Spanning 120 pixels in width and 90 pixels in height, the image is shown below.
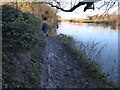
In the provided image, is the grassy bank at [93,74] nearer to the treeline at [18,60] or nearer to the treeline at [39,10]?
the treeline at [18,60]

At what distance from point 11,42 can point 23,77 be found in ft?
7.04

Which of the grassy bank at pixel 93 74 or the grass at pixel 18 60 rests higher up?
the grass at pixel 18 60

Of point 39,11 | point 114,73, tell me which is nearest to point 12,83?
point 114,73

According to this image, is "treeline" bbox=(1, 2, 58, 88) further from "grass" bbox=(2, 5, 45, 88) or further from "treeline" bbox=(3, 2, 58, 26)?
"treeline" bbox=(3, 2, 58, 26)

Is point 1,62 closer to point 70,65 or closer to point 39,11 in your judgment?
point 70,65

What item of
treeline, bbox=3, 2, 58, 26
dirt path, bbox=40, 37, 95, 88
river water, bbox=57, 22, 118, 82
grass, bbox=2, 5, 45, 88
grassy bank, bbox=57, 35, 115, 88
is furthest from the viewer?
treeline, bbox=3, 2, 58, 26

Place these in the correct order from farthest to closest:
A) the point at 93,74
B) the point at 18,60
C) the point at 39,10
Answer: the point at 39,10
the point at 93,74
the point at 18,60

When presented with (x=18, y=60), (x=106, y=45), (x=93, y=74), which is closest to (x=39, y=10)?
(x=106, y=45)

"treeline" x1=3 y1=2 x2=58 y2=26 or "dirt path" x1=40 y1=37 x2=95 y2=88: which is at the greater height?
"treeline" x1=3 y1=2 x2=58 y2=26

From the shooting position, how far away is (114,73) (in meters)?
7.68

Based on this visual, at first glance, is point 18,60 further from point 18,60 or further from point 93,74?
point 93,74

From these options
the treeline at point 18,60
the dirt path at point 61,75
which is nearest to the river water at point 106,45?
the dirt path at point 61,75

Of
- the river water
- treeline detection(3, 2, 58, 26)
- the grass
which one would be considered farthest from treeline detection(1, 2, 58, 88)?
treeline detection(3, 2, 58, 26)

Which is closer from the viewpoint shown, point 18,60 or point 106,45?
point 18,60
